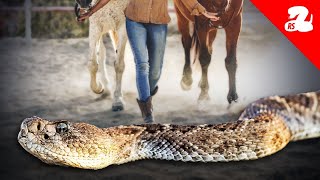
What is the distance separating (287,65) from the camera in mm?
5051

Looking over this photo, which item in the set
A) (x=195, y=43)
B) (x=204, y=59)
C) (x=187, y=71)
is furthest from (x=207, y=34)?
(x=187, y=71)

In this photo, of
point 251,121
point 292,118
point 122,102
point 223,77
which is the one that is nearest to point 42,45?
point 122,102

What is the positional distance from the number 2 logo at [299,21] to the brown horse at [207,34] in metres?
0.53

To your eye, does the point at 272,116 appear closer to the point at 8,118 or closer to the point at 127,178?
the point at 127,178

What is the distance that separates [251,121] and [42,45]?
7.74 ft

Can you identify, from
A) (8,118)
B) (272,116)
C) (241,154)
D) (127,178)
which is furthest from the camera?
(8,118)

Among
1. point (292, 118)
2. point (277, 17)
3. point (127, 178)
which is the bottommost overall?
point (127, 178)

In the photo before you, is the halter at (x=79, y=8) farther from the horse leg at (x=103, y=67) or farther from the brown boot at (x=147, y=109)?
the brown boot at (x=147, y=109)

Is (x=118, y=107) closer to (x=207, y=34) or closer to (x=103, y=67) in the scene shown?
(x=103, y=67)

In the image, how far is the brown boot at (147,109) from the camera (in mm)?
4957

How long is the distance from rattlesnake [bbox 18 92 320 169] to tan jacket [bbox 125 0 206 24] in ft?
3.84

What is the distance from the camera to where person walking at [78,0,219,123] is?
15.7 ft

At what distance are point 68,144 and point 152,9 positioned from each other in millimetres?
1713

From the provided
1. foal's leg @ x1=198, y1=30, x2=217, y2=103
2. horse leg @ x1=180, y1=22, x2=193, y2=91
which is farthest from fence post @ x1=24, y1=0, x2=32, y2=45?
foal's leg @ x1=198, y1=30, x2=217, y2=103
